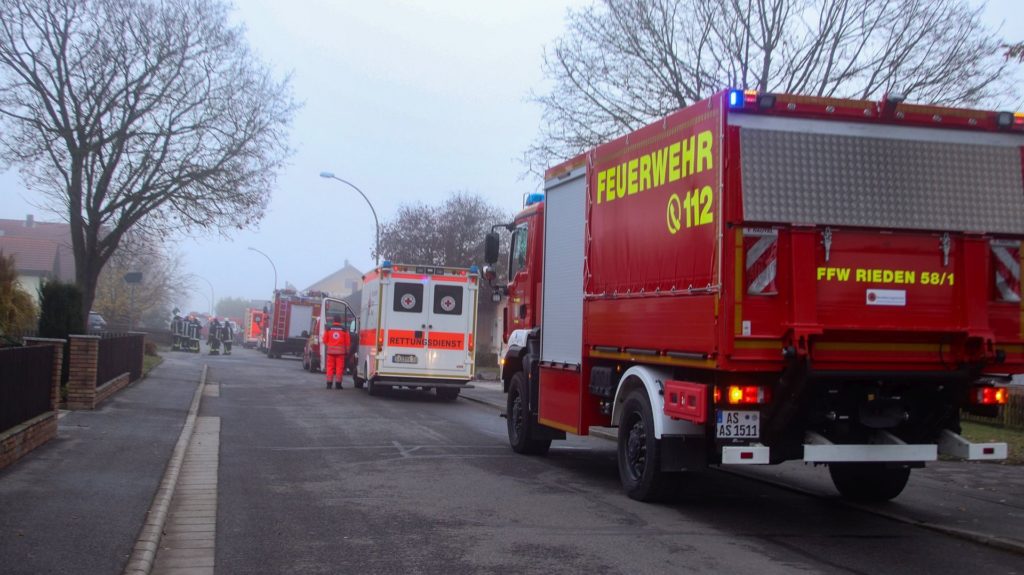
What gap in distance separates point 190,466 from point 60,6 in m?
19.4

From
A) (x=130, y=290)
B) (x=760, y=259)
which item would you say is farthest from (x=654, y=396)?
(x=130, y=290)

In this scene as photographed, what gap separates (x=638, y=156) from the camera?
9391 millimetres

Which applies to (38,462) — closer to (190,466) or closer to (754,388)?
(190,466)

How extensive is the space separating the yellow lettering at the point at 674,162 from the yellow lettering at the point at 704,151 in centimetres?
42

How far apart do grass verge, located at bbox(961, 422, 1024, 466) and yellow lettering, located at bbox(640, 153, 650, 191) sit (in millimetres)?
6286

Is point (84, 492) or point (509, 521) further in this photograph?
point (84, 492)

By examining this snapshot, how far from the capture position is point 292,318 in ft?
160

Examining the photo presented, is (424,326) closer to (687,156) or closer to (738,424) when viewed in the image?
(687,156)

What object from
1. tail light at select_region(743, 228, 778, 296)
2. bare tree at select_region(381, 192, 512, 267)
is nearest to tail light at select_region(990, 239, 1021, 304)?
tail light at select_region(743, 228, 778, 296)

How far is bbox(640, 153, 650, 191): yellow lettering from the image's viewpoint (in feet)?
30.1

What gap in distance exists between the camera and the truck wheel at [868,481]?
9273 millimetres

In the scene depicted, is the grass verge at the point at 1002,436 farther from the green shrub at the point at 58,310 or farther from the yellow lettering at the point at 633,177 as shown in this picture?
the green shrub at the point at 58,310

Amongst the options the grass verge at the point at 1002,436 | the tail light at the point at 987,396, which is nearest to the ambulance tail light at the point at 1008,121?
the tail light at the point at 987,396

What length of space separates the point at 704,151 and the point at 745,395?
6.57 feet
